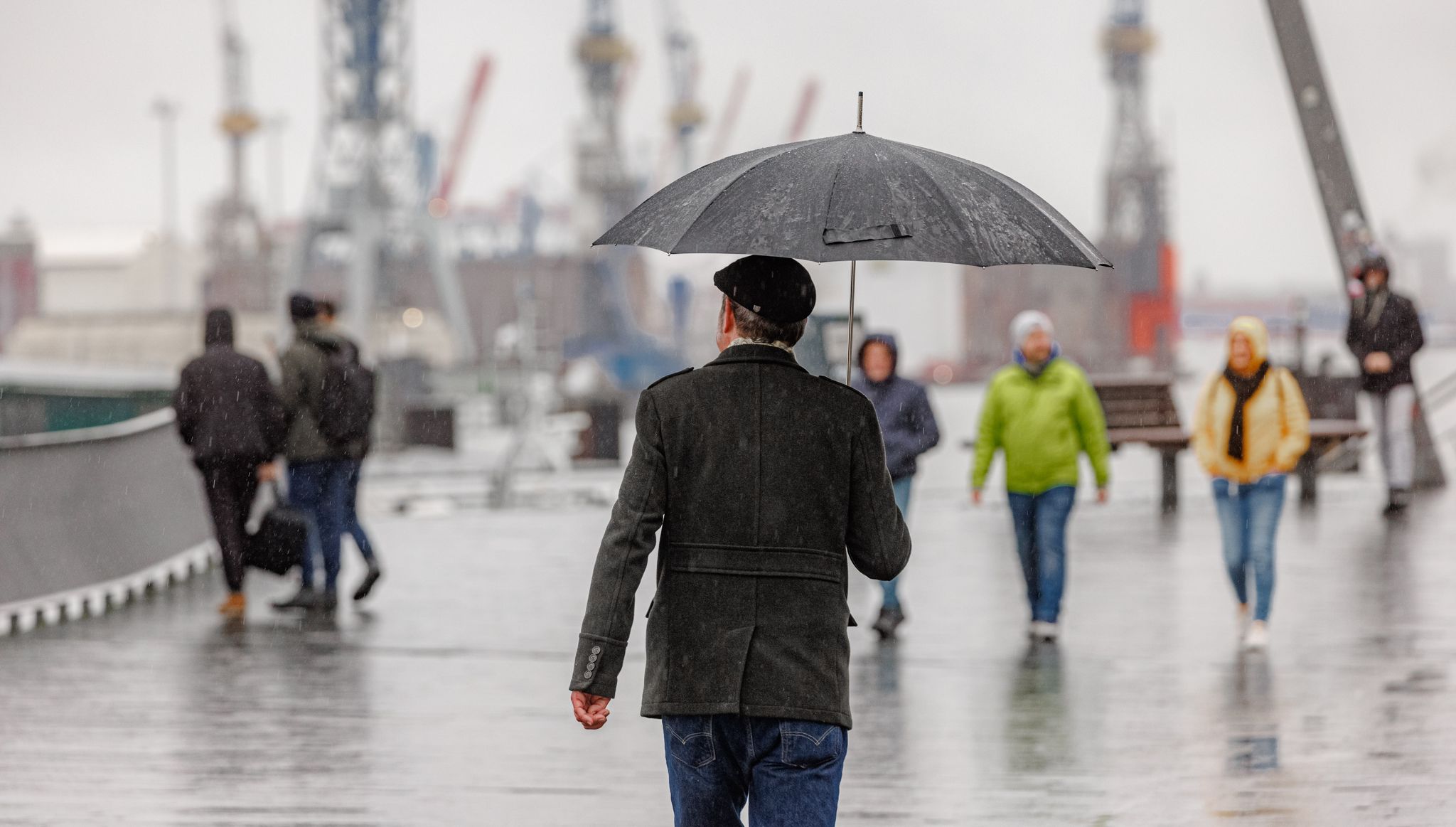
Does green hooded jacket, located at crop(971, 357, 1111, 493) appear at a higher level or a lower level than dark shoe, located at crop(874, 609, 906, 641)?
higher

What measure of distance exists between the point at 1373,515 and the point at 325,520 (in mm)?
8469

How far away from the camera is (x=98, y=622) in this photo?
33.1 ft

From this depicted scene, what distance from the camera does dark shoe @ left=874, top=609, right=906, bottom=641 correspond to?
29.9 feet

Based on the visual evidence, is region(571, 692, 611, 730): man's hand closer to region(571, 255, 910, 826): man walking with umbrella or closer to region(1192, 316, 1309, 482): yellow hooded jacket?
region(571, 255, 910, 826): man walking with umbrella

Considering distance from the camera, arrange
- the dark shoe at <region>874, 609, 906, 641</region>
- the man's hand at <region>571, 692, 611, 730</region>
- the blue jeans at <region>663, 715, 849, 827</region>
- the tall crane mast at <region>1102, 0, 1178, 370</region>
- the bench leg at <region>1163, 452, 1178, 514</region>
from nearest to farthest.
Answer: the blue jeans at <region>663, 715, 849, 827</region> → the man's hand at <region>571, 692, 611, 730</region> → the dark shoe at <region>874, 609, 906, 641</region> → the bench leg at <region>1163, 452, 1178, 514</region> → the tall crane mast at <region>1102, 0, 1178, 370</region>

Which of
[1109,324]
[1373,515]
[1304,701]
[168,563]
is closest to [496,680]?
[1304,701]

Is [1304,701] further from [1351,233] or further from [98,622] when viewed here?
[1351,233]

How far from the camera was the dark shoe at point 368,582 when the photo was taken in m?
10.3

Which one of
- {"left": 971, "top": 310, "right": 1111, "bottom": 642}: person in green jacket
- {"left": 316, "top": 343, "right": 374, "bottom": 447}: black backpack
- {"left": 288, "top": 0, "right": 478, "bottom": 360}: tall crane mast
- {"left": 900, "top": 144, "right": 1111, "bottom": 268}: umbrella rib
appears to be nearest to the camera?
{"left": 900, "top": 144, "right": 1111, "bottom": 268}: umbrella rib

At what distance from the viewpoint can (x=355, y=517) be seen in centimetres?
1038

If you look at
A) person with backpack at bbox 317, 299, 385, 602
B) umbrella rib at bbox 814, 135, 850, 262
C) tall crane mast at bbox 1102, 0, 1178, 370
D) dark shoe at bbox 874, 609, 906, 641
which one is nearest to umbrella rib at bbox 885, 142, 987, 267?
umbrella rib at bbox 814, 135, 850, 262

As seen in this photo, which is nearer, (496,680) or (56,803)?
(56,803)

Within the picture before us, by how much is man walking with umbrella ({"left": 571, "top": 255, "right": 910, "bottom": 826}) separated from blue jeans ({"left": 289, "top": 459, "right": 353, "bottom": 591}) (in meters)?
6.83

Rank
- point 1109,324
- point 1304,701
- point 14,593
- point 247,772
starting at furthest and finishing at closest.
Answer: point 1109,324 → point 14,593 → point 1304,701 → point 247,772
